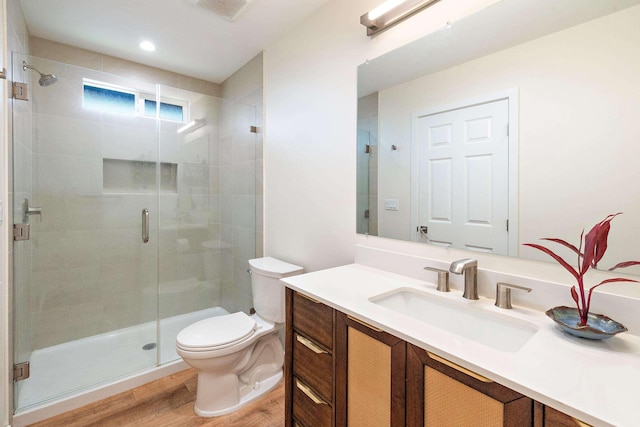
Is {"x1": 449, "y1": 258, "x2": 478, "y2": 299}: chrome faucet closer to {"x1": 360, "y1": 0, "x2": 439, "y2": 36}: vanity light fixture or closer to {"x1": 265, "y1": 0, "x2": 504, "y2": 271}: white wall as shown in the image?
{"x1": 265, "y1": 0, "x2": 504, "y2": 271}: white wall

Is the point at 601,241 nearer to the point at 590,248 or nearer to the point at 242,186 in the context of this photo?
the point at 590,248

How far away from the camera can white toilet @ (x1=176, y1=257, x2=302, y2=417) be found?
163 cm

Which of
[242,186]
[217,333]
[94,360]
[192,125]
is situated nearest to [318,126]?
[242,186]

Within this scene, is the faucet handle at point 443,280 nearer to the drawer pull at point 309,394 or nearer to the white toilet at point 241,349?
the drawer pull at point 309,394

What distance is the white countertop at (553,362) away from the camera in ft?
1.83

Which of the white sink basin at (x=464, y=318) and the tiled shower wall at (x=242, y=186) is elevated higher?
the tiled shower wall at (x=242, y=186)

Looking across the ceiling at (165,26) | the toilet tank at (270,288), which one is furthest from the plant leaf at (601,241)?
the ceiling at (165,26)

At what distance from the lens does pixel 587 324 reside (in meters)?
0.81

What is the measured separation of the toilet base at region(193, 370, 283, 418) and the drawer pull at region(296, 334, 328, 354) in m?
0.84

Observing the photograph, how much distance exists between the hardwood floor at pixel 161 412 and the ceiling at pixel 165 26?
8.20 feet

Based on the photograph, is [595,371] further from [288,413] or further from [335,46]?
[335,46]

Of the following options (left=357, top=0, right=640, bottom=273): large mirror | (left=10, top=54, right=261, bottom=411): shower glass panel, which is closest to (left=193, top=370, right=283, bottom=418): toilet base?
(left=10, top=54, right=261, bottom=411): shower glass panel

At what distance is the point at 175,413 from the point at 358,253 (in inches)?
57.2

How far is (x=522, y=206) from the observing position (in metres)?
1.06
